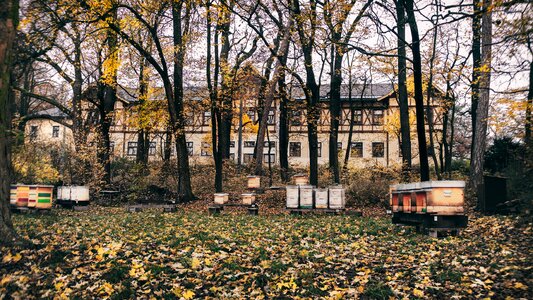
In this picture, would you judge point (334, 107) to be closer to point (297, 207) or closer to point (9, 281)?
point (297, 207)

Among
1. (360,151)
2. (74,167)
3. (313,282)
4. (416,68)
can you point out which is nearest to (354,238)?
(313,282)

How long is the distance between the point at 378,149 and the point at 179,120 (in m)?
30.4

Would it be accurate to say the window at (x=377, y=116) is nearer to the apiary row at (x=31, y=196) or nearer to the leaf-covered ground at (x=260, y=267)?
the apiary row at (x=31, y=196)

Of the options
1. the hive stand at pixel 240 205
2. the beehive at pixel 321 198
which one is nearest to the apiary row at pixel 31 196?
the hive stand at pixel 240 205

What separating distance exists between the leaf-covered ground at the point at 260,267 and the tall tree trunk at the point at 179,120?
11221 mm

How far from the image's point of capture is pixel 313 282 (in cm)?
667

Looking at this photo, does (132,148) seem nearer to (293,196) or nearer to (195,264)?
(293,196)

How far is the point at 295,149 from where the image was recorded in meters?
50.4

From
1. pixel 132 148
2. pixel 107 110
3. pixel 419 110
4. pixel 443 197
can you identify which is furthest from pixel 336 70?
pixel 132 148

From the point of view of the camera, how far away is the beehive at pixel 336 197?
1752cm

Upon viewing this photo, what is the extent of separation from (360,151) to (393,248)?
39750 millimetres

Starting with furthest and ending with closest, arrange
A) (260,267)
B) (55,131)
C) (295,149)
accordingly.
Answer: (55,131), (295,149), (260,267)

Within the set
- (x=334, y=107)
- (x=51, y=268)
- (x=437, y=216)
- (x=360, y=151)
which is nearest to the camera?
(x=51, y=268)

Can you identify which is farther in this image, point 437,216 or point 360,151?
point 360,151
